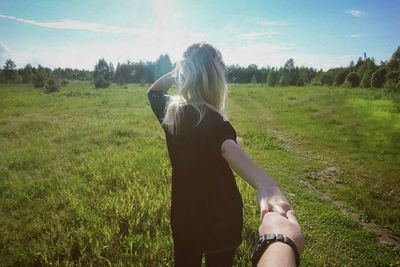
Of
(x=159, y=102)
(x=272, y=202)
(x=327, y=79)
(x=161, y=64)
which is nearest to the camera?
(x=272, y=202)

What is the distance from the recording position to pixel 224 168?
2287 millimetres

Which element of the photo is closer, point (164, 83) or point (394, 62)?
point (164, 83)

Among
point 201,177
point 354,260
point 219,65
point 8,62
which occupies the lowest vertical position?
point 354,260

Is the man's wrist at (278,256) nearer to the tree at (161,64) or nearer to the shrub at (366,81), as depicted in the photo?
the shrub at (366,81)

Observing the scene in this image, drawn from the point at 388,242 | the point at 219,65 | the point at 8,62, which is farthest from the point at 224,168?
the point at 8,62

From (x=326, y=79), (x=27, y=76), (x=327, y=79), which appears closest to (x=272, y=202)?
(x=327, y=79)

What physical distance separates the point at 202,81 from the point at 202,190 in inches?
34.2

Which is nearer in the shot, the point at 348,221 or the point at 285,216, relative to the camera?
the point at 285,216

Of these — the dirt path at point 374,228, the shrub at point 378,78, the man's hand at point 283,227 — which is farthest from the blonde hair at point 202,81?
the shrub at point 378,78

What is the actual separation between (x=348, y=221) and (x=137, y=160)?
6.25 meters

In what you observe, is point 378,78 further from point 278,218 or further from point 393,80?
point 278,218

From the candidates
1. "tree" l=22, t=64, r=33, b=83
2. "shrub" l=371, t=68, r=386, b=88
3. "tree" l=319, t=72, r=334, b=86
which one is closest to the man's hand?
"shrub" l=371, t=68, r=386, b=88

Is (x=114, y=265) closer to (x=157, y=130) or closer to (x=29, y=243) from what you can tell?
(x=29, y=243)

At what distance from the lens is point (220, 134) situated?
1.88 meters
